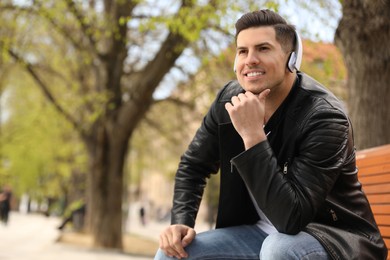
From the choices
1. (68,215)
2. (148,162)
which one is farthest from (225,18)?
(148,162)

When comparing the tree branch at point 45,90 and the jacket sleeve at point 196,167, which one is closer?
the jacket sleeve at point 196,167

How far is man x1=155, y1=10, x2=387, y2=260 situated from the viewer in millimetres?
2307

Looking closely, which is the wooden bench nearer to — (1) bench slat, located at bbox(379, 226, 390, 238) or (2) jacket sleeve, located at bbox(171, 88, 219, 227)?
(1) bench slat, located at bbox(379, 226, 390, 238)

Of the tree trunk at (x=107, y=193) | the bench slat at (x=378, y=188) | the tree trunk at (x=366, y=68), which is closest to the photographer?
the bench slat at (x=378, y=188)

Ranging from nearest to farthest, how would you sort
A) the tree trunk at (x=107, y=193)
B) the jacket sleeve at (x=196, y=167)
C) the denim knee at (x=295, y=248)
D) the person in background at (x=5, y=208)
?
the denim knee at (x=295, y=248), the jacket sleeve at (x=196, y=167), the tree trunk at (x=107, y=193), the person in background at (x=5, y=208)

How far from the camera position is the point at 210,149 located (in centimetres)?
290

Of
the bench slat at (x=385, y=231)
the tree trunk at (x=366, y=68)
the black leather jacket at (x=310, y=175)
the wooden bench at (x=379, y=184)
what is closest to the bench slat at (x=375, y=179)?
the wooden bench at (x=379, y=184)

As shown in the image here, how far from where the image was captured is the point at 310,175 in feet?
7.61

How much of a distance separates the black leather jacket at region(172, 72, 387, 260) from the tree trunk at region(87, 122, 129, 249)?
13376 millimetres

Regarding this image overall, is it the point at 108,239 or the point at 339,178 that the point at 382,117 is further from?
the point at 108,239

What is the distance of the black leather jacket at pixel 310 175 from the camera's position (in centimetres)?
230

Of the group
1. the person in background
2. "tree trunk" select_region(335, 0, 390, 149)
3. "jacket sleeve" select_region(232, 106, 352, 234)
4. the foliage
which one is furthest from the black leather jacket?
the person in background

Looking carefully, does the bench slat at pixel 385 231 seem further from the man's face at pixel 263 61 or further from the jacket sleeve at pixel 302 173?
the man's face at pixel 263 61

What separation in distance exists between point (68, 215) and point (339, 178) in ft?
84.8
